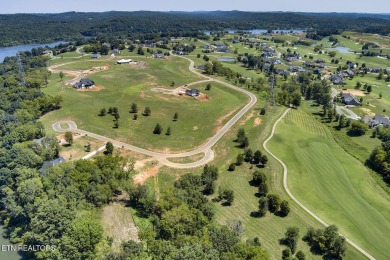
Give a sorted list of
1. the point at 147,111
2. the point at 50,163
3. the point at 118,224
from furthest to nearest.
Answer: the point at 147,111
the point at 50,163
the point at 118,224

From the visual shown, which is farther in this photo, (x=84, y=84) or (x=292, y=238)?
(x=84, y=84)

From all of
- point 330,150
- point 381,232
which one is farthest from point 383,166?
point 381,232

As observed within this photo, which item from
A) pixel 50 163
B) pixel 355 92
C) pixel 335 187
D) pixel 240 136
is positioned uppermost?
pixel 50 163

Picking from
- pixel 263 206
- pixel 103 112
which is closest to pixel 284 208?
pixel 263 206

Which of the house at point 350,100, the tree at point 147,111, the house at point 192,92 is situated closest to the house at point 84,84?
the tree at point 147,111

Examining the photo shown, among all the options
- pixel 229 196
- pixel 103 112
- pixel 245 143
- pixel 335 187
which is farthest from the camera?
pixel 103 112

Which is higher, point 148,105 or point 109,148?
point 109,148

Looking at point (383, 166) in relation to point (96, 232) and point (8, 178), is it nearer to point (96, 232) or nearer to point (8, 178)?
point (96, 232)

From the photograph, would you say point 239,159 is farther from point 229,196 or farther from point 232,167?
point 229,196
